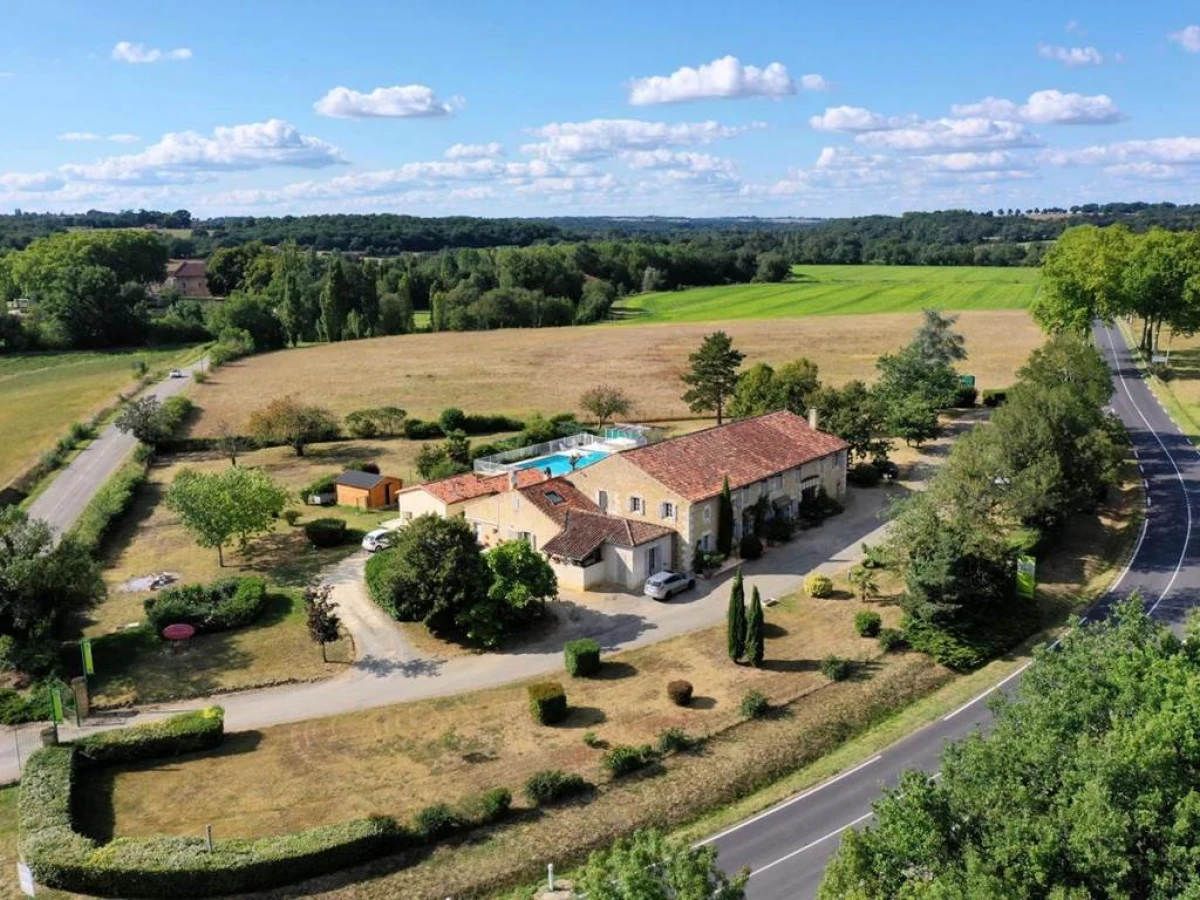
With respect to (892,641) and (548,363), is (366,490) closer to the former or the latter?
(892,641)

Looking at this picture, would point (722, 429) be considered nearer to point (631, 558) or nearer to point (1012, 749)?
point (631, 558)

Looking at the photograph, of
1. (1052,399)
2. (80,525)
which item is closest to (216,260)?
(80,525)

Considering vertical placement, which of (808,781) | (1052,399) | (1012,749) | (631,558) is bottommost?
(808,781)

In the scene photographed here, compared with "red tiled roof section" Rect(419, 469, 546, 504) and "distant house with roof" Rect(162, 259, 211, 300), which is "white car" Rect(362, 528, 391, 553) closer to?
"red tiled roof section" Rect(419, 469, 546, 504)

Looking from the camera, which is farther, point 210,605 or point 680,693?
point 210,605

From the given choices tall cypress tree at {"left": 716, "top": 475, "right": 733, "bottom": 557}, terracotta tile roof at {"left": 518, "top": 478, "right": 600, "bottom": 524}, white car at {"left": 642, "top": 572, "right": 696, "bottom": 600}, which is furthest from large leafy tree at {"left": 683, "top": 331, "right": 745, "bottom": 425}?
white car at {"left": 642, "top": 572, "right": 696, "bottom": 600}

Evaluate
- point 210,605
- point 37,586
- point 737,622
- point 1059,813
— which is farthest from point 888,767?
point 37,586

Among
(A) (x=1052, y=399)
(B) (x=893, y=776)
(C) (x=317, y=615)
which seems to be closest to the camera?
(B) (x=893, y=776)
